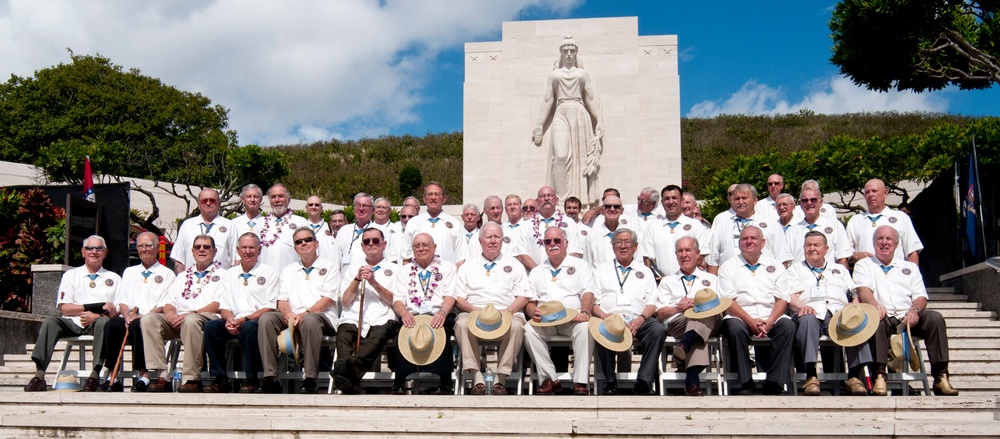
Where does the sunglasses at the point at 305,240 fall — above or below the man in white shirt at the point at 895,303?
above

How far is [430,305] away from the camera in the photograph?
7.86 m

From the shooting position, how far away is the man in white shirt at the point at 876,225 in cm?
844

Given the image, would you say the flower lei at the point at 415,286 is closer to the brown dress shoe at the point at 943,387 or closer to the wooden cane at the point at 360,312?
the wooden cane at the point at 360,312

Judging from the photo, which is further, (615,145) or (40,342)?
(615,145)

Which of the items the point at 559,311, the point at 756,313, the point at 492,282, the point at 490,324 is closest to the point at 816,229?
the point at 756,313

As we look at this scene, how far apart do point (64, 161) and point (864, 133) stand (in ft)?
117

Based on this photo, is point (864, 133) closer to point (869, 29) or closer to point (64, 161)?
point (869, 29)

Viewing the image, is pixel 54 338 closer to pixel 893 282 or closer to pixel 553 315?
pixel 553 315

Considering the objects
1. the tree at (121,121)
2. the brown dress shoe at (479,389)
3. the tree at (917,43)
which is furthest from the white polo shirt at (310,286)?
the tree at (121,121)

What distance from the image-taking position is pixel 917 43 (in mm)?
16750

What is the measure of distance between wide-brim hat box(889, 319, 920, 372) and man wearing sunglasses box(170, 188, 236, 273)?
585cm

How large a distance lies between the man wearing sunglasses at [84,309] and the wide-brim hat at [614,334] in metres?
4.02

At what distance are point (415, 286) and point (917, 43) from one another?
12425 millimetres

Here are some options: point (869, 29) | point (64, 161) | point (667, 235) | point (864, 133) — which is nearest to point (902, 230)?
point (667, 235)
